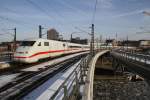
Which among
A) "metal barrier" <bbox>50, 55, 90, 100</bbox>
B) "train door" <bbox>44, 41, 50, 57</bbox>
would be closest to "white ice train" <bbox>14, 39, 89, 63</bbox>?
"train door" <bbox>44, 41, 50, 57</bbox>

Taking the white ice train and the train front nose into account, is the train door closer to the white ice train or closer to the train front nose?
the white ice train

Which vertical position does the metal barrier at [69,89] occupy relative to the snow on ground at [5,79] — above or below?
above

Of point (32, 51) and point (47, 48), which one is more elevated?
point (47, 48)

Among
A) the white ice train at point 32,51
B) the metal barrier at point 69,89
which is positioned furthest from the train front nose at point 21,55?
the metal barrier at point 69,89

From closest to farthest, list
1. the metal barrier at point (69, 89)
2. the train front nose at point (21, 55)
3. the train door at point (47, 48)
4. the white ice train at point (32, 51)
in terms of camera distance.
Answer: the metal barrier at point (69, 89), the train front nose at point (21, 55), the white ice train at point (32, 51), the train door at point (47, 48)

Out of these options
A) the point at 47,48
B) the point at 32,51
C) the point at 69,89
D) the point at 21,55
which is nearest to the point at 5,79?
the point at 69,89

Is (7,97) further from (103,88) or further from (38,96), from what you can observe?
(103,88)

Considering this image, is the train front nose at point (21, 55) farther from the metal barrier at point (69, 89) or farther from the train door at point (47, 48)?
the metal barrier at point (69, 89)

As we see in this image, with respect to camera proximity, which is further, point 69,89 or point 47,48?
point 47,48

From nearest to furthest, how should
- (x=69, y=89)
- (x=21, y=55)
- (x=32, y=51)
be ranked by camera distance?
(x=69, y=89) < (x=21, y=55) < (x=32, y=51)

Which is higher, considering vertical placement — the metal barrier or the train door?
the train door

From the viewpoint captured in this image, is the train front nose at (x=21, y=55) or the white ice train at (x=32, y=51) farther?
the white ice train at (x=32, y=51)

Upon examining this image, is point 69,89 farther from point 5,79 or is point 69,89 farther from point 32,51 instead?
point 32,51

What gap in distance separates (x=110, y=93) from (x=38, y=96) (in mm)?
22247
